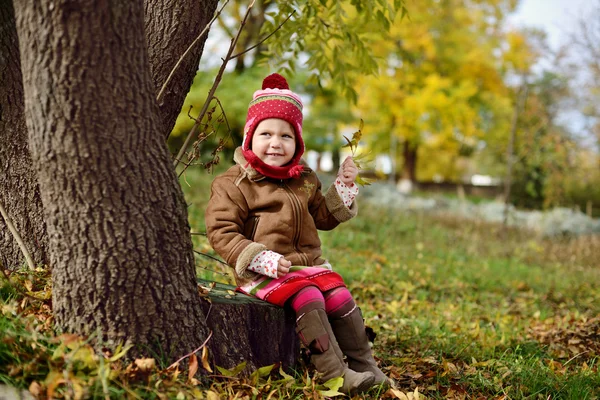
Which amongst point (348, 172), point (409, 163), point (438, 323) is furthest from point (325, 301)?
point (409, 163)

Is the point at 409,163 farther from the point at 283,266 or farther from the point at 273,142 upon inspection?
the point at 283,266

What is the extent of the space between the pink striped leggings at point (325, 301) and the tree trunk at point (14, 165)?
1.19 metres

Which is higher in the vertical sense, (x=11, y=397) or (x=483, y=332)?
(x=11, y=397)

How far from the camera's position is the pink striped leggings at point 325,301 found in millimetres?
2500

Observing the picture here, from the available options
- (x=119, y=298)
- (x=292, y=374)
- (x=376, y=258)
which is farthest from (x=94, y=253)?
(x=376, y=258)

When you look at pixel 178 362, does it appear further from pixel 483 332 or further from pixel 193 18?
pixel 483 332

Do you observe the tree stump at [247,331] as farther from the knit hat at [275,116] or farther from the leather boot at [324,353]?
the knit hat at [275,116]

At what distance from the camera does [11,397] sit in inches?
69.2

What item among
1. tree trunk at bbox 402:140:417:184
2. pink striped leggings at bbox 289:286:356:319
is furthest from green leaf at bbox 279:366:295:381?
tree trunk at bbox 402:140:417:184

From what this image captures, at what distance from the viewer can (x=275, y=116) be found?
2693mm

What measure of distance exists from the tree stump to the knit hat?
0.64 meters

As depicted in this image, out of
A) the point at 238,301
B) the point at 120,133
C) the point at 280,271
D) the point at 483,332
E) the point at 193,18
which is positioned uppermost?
the point at 193,18

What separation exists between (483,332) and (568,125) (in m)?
23.8

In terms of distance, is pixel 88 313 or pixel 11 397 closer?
pixel 11 397
